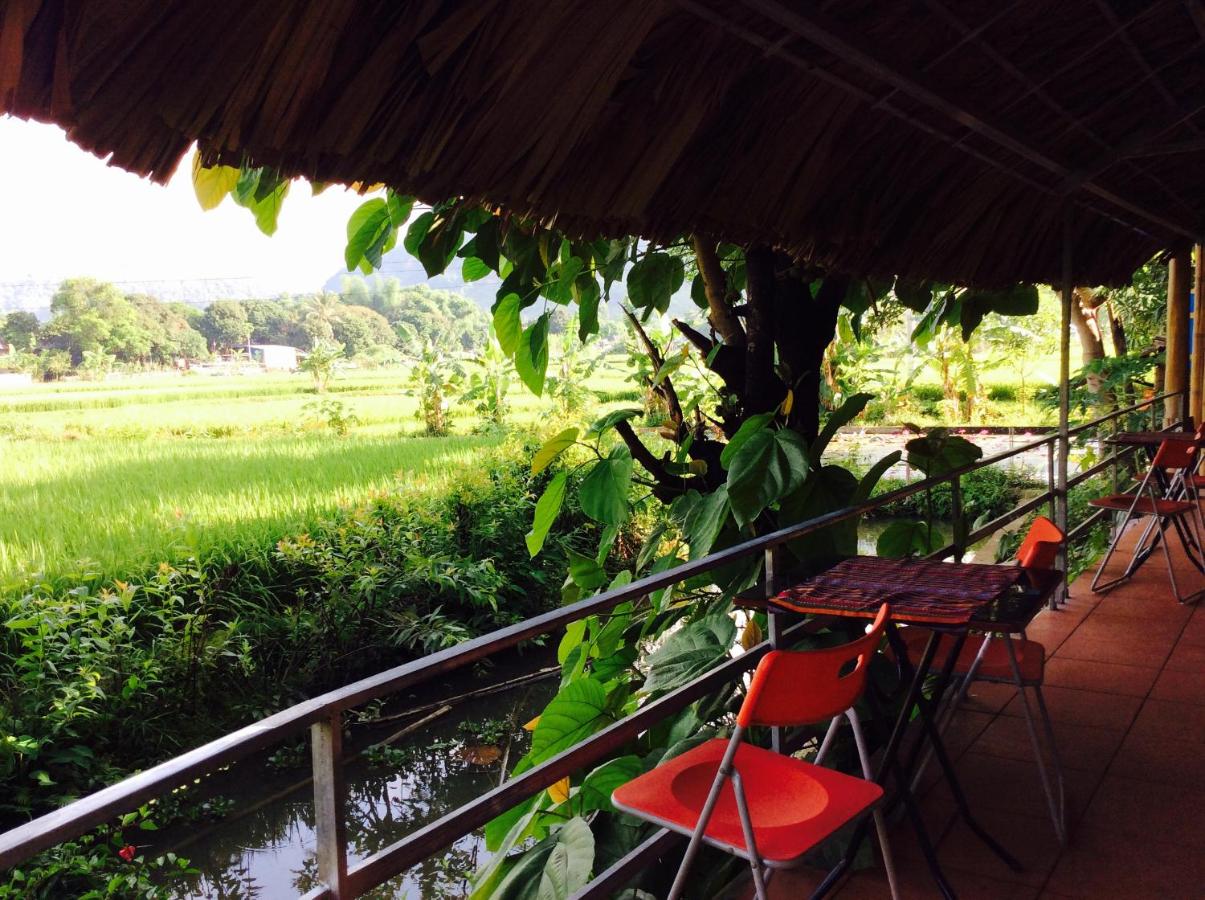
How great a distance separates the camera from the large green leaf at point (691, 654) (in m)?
2.44

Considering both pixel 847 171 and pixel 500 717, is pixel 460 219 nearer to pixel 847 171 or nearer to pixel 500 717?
pixel 847 171

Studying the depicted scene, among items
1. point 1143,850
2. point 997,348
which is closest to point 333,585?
point 1143,850

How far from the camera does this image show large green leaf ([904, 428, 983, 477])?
331 cm

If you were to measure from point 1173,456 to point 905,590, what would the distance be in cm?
278

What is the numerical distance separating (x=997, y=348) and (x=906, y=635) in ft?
46.0

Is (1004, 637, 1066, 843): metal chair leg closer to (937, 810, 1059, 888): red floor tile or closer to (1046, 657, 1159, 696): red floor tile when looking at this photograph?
(937, 810, 1059, 888): red floor tile

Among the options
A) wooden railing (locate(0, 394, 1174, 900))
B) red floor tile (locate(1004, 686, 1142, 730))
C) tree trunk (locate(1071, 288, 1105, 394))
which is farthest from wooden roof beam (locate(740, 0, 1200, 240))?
tree trunk (locate(1071, 288, 1105, 394))

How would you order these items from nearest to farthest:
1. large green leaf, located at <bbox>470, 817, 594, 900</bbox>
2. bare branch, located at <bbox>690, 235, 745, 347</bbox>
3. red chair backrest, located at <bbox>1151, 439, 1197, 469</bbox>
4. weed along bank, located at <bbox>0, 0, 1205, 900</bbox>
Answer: weed along bank, located at <bbox>0, 0, 1205, 900</bbox>, large green leaf, located at <bbox>470, 817, 594, 900</bbox>, bare branch, located at <bbox>690, 235, 745, 347</bbox>, red chair backrest, located at <bbox>1151, 439, 1197, 469</bbox>

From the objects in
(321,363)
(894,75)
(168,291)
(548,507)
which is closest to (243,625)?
(548,507)

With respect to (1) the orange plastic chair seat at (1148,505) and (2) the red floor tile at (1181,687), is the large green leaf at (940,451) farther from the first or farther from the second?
(1) the orange plastic chair seat at (1148,505)

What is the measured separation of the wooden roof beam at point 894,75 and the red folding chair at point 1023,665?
43.2 inches

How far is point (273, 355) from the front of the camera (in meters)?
13.5

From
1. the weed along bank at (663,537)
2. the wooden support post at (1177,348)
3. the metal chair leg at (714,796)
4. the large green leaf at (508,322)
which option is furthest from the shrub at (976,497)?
the metal chair leg at (714,796)

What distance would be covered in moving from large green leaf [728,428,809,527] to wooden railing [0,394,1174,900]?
1.18 feet
